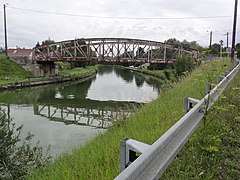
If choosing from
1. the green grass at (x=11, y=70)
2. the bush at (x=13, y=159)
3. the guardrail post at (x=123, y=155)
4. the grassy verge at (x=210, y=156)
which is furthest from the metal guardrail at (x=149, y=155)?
the green grass at (x=11, y=70)

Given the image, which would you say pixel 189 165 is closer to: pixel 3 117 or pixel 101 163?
pixel 101 163

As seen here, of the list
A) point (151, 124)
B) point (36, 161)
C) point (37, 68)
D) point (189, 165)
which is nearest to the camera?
point (189, 165)

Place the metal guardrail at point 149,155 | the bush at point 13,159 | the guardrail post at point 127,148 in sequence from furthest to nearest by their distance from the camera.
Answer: the bush at point 13,159 < the guardrail post at point 127,148 < the metal guardrail at point 149,155

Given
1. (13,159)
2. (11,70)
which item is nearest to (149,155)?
(13,159)

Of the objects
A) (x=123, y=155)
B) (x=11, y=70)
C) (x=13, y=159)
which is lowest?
(x=13, y=159)

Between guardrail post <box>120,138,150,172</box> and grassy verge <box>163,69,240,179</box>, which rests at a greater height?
guardrail post <box>120,138,150,172</box>

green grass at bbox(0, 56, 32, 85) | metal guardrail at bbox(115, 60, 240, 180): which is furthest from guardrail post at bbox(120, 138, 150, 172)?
green grass at bbox(0, 56, 32, 85)

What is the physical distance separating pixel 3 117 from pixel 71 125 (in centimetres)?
784

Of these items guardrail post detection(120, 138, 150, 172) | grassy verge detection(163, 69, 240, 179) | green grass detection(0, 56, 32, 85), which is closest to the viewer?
guardrail post detection(120, 138, 150, 172)

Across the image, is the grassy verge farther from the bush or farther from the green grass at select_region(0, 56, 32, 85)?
the green grass at select_region(0, 56, 32, 85)

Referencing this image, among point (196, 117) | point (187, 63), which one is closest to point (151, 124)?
point (196, 117)

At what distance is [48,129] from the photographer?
1327cm

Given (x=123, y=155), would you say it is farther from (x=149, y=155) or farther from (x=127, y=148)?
(x=149, y=155)

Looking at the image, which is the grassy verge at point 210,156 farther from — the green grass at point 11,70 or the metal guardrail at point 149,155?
the green grass at point 11,70
